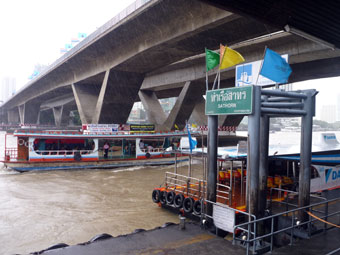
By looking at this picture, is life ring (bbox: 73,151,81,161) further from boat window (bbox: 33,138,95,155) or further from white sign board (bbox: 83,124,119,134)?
white sign board (bbox: 83,124,119,134)

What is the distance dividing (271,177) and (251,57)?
1691cm

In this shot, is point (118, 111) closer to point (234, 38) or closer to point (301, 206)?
point (234, 38)

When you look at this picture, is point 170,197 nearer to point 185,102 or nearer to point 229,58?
point 229,58

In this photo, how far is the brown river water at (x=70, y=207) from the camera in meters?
9.88

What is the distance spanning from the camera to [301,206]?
738 cm

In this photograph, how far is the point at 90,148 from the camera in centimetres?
2377

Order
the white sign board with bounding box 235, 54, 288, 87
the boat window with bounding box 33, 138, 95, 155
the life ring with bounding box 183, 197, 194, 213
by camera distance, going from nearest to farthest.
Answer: the life ring with bounding box 183, 197, 194, 213 → the white sign board with bounding box 235, 54, 288, 87 → the boat window with bounding box 33, 138, 95, 155

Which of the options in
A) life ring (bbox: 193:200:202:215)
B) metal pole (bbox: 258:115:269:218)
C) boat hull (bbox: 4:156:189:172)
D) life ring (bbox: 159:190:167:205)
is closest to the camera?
metal pole (bbox: 258:115:269:218)

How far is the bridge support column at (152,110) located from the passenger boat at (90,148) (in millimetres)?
14216

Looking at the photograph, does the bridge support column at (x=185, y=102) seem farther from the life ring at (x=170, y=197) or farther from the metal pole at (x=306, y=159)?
the metal pole at (x=306, y=159)

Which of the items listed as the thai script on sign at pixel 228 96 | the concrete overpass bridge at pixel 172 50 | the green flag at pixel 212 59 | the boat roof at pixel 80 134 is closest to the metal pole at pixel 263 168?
the thai script on sign at pixel 228 96

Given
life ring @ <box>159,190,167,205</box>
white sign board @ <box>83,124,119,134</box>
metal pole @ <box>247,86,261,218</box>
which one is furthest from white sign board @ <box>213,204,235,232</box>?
white sign board @ <box>83,124,119,134</box>

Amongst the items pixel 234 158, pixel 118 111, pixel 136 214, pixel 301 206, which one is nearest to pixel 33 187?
pixel 136 214

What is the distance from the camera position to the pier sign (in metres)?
6.44
